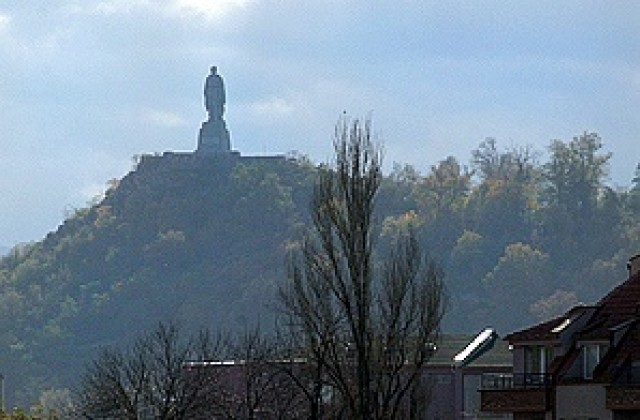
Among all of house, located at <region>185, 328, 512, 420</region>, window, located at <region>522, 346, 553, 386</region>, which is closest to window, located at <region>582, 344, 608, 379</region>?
window, located at <region>522, 346, 553, 386</region>

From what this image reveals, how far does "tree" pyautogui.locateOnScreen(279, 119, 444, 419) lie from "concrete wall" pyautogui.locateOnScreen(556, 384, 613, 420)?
4.64 metres

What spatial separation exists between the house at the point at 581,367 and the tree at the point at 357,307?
470cm

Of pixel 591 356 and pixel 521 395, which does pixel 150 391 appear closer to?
pixel 521 395

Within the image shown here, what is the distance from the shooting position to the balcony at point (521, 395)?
5984 centimetres

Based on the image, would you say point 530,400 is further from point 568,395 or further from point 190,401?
point 190,401

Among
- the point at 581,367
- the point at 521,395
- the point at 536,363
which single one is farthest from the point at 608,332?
the point at 521,395

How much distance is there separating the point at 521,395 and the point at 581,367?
8.74ft

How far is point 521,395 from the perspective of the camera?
2394 inches

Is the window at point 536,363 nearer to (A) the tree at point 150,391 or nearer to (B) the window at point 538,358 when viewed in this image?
(B) the window at point 538,358

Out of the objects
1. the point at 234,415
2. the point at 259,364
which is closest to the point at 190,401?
the point at 234,415

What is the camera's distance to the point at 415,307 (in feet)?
185

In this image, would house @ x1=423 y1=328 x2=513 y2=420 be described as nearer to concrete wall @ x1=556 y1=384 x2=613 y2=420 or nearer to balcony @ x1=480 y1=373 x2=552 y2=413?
balcony @ x1=480 y1=373 x2=552 y2=413

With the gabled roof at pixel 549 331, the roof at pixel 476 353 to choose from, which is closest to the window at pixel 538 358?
the gabled roof at pixel 549 331

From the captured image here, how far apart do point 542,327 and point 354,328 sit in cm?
1035
